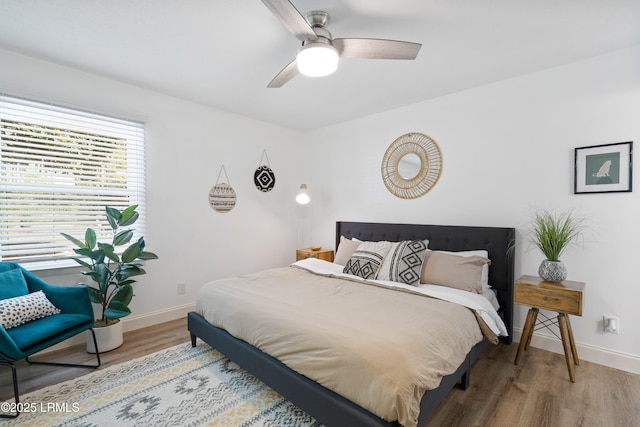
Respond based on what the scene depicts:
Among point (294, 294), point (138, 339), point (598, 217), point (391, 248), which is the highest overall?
point (598, 217)

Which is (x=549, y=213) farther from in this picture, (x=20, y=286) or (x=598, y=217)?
(x=20, y=286)

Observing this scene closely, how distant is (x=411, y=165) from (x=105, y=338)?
3.62 meters

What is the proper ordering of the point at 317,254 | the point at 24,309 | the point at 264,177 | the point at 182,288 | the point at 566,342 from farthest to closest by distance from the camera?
the point at 264,177 < the point at 317,254 < the point at 182,288 < the point at 566,342 < the point at 24,309

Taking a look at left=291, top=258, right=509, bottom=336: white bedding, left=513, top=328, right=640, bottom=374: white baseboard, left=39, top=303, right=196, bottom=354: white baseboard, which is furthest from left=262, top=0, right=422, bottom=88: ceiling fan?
left=39, top=303, right=196, bottom=354: white baseboard

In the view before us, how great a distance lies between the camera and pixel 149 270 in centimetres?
320

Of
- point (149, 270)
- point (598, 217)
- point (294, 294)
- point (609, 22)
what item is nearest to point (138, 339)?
point (149, 270)

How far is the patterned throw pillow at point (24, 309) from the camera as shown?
2010 millimetres

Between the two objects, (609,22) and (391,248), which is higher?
(609,22)

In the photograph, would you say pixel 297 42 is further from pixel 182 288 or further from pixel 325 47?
pixel 182 288

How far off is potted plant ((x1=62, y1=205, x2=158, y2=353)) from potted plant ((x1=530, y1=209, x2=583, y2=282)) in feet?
11.5

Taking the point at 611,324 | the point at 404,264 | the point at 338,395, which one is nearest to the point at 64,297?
the point at 338,395

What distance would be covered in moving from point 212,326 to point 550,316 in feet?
9.86

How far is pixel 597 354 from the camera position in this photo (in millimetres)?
2412

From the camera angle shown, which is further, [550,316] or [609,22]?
[550,316]
